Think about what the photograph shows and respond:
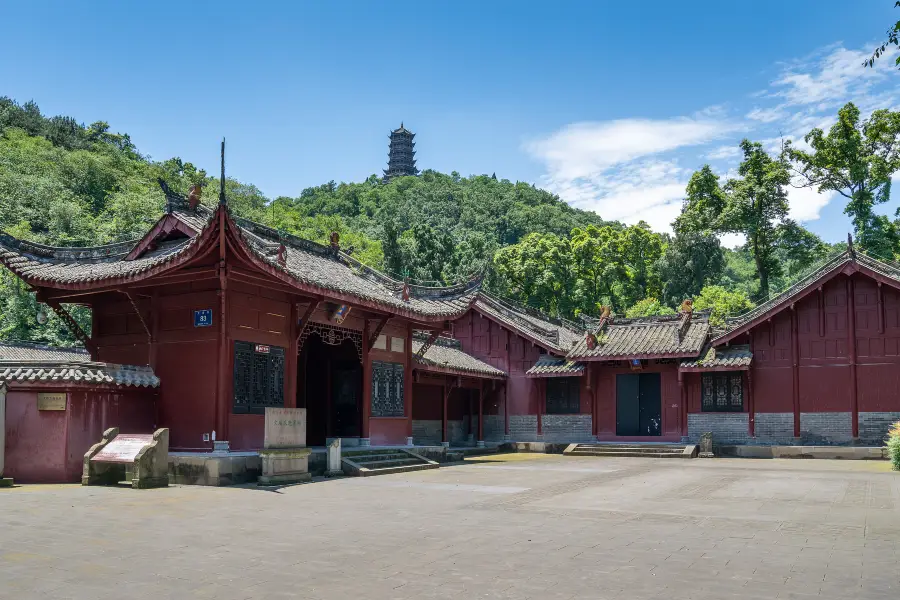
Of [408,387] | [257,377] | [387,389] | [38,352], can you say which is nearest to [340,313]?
[257,377]

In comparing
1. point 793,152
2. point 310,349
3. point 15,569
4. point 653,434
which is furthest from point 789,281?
point 15,569

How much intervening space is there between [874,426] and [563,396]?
33.3 ft

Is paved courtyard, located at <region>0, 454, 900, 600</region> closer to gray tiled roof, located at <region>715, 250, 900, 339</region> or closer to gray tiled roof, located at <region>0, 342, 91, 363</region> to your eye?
gray tiled roof, located at <region>715, 250, 900, 339</region>

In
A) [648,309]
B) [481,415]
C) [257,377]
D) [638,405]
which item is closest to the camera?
[257,377]

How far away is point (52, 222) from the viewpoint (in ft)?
139

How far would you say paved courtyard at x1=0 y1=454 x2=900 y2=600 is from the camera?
6.18 metres

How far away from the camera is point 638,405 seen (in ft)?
90.7

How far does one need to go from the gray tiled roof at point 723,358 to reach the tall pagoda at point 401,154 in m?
112

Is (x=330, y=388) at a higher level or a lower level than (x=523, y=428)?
higher

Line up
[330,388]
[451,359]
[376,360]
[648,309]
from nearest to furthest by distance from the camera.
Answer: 1. [376,360]
2. [330,388]
3. [451,359]
4. [648,309]

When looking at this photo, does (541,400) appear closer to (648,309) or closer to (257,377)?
(257,377)

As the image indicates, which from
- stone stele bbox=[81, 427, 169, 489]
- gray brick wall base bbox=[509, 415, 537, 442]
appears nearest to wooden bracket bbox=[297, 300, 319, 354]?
stone stele bbox=[81, 427, 169, 489]

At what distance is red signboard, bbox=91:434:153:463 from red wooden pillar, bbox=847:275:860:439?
20094 millimetres

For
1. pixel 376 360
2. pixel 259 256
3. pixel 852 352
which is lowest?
pixel 376 360
